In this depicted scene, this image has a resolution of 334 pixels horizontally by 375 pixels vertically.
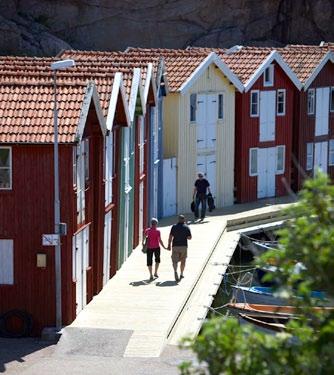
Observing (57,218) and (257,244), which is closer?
(57,218)

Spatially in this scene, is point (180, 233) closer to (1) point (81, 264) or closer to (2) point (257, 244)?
(1) point (81, 264)

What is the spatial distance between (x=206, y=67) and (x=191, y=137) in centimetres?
270

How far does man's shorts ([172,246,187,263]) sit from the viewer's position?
2953cm

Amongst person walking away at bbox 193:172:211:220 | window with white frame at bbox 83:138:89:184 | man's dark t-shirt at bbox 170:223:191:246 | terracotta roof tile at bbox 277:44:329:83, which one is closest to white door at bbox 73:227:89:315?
window with white frame at bbox 83:138:89:184

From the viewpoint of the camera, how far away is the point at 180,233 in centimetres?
2927

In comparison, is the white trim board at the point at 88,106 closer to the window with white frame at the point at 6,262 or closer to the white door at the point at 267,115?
the window with white frame at the point at 6,262

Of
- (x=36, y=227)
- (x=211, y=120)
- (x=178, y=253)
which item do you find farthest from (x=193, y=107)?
(x=36, y=227)

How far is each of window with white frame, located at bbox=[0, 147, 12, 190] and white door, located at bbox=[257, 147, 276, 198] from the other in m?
22.3

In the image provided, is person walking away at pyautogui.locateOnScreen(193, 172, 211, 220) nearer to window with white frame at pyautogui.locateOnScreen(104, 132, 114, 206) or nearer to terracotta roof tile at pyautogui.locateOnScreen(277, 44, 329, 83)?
window with white frame at pyautogui.locateOnScreen(104, 132, 114, 206)

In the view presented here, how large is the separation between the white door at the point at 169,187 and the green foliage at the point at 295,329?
1173 inches

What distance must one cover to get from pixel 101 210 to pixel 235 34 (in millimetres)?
45216

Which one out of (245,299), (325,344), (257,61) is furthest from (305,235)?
(257,61)

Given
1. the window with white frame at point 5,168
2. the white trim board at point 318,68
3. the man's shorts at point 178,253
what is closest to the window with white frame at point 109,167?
A: the man's shorts at point 178,253

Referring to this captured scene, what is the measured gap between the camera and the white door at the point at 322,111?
48594mm
